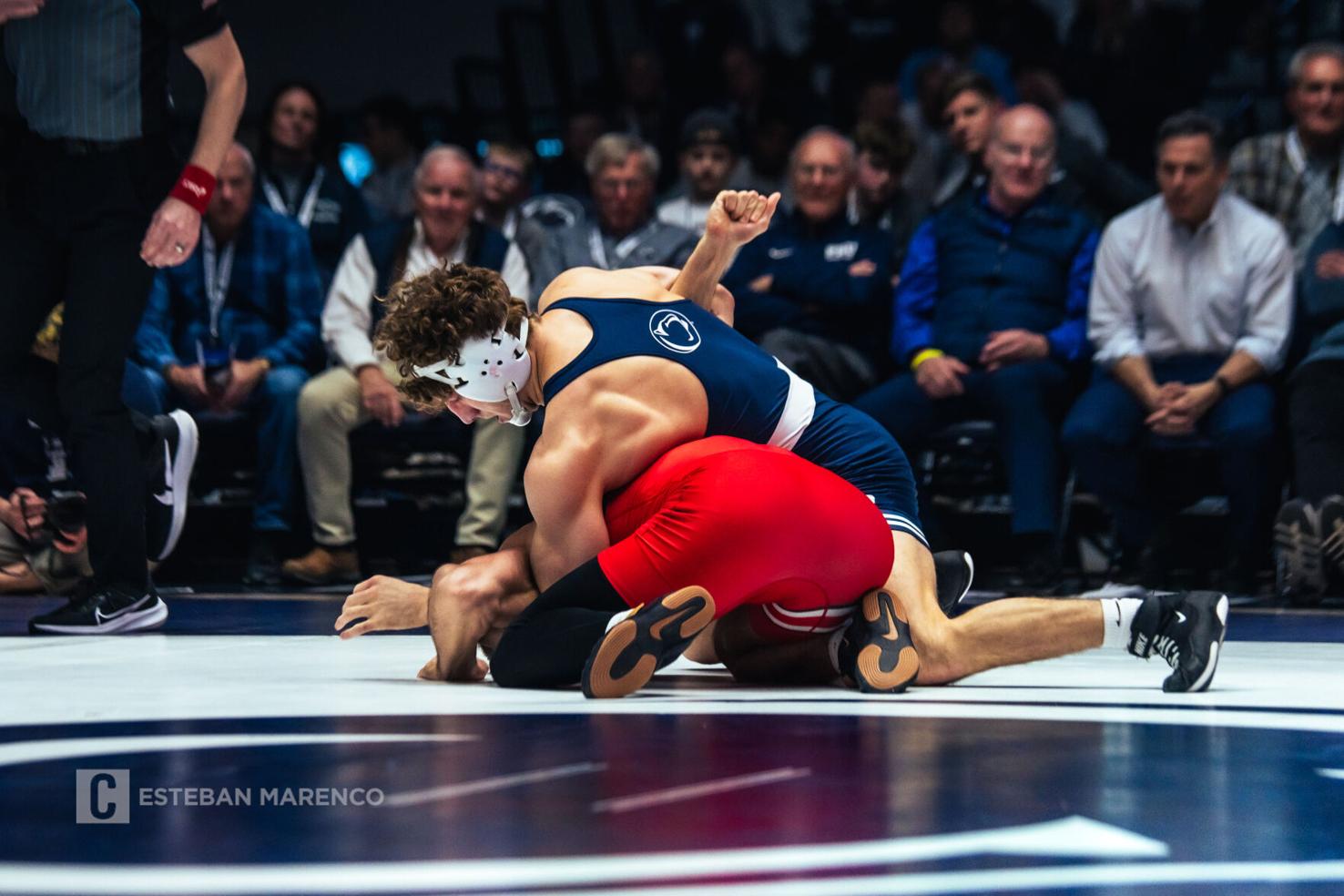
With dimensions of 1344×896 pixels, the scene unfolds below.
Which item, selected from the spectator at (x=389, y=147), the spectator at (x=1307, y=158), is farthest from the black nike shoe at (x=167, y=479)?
the spectator at (x=1307, y=158)

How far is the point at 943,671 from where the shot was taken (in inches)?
111

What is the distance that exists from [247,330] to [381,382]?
51 cm

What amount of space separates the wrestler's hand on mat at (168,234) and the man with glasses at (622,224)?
213 cm

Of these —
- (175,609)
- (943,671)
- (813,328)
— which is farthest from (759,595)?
(813,328)

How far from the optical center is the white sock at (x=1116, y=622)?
108 inches

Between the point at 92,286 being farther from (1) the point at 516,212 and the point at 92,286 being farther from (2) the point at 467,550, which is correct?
(1) the point at 516,212

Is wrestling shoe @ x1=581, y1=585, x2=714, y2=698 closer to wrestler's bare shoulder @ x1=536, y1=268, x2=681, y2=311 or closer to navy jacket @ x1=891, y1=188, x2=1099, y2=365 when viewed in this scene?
wrestler's bare shoulder @ x1=536, y1=268, x2=681, y2=311

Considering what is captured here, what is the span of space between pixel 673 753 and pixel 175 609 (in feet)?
8.28

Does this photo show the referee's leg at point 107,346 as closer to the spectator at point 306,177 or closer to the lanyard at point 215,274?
the lanyard at point 215,274

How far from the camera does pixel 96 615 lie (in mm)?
3611

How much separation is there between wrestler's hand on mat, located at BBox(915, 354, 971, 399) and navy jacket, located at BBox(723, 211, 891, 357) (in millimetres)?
419

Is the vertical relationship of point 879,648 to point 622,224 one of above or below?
below

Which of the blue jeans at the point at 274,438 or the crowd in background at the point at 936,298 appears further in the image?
the blue jeans at the point at 274,438

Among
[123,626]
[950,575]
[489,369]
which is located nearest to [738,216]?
[489,369]
